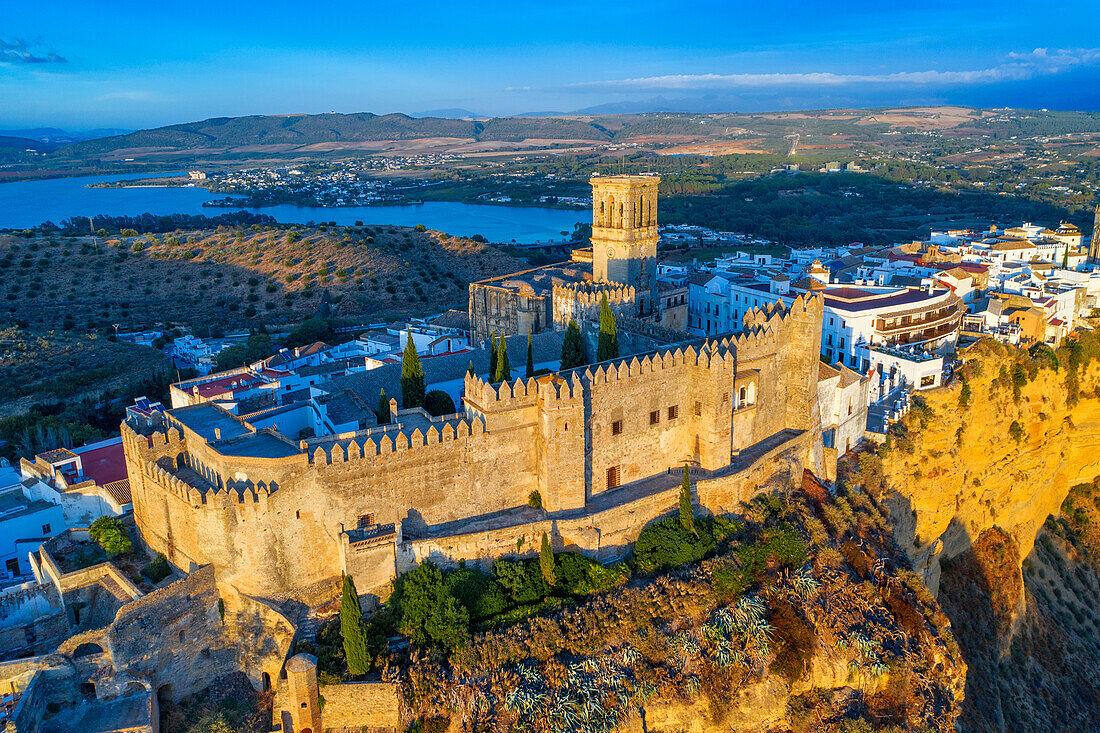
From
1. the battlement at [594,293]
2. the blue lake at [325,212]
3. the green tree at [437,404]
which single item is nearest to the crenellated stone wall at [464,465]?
the green tree at [437,404]

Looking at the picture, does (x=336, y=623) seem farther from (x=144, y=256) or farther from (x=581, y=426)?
(x=144, y=256)

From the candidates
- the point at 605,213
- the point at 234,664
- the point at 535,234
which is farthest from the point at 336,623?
the point at 535,234

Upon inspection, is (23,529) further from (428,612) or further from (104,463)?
(428,612)

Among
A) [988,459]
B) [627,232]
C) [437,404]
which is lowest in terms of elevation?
[988,459]

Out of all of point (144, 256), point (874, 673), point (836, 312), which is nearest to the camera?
point (874, 673)

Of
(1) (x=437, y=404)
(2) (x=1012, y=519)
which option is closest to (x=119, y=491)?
(1) (x=437, y=404)

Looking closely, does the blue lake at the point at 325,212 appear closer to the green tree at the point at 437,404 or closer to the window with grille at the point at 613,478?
the green tree at the point at 437,404
